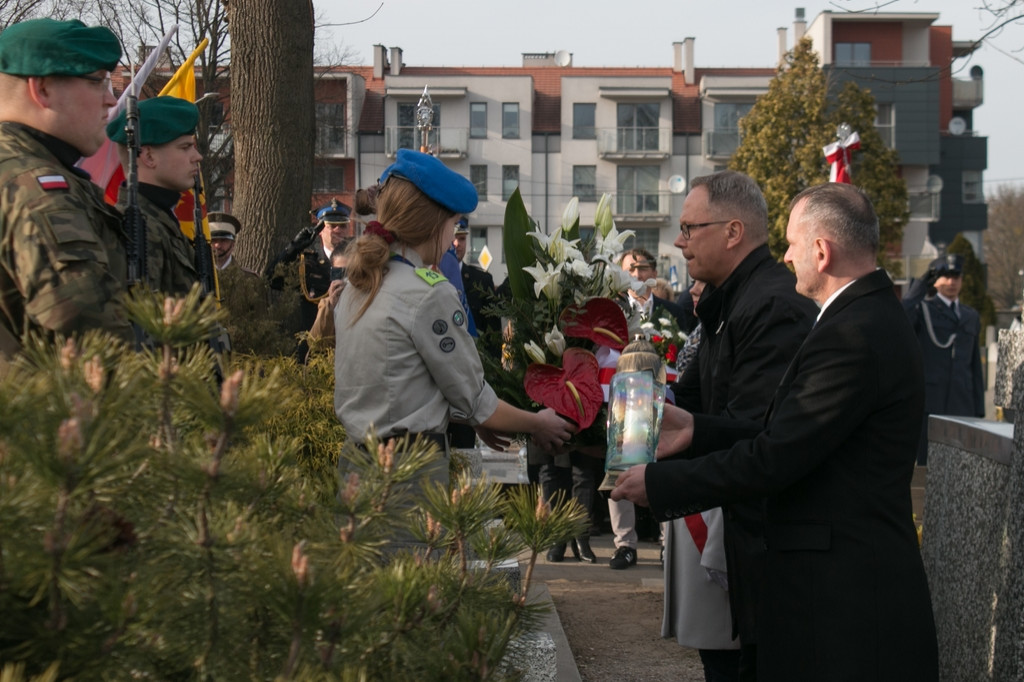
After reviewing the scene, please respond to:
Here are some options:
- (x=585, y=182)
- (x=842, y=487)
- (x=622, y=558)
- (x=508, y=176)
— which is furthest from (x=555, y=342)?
(x=585, y=182)

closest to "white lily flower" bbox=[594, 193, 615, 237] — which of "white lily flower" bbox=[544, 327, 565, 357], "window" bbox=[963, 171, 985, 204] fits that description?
"white lily flower" bbox=[544, 327, 565, 357]

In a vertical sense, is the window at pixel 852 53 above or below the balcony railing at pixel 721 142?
above

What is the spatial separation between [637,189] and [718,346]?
181 ft

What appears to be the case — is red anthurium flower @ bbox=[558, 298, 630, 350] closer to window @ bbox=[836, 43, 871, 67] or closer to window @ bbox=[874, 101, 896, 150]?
window @ bbox=[836, 43, 871, 67]

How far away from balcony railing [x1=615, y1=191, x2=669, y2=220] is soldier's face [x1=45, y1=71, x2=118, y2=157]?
54854 millimetres

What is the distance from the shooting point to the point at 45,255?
8.18ft

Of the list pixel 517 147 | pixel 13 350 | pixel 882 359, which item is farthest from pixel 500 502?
pixel 517 147

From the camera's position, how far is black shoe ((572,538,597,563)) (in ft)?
28.1

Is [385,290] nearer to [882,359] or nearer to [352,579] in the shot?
[882,359]

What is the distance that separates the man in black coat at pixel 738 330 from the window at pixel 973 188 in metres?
60.4

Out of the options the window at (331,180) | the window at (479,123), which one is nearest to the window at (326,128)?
the window at (331,180)

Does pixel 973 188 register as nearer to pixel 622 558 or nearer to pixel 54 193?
pixel 622 558

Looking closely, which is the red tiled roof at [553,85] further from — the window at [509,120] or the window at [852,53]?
the window at [852,53]

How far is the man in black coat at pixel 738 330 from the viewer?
153 inches
